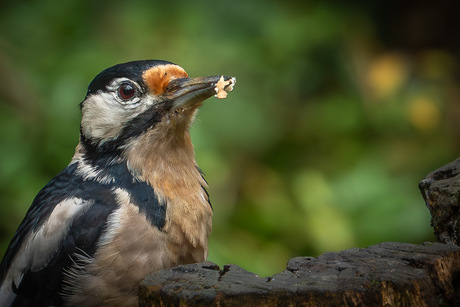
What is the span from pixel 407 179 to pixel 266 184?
94cm

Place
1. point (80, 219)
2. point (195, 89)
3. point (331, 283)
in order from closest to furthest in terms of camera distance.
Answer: point (331, 283) < point (80, 219) < point (195, 89)

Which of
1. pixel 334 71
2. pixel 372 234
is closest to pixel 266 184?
pixel 372 234

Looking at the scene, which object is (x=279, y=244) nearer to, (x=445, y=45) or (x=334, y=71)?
(x=334, y=71)

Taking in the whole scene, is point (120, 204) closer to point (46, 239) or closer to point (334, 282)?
point (46, 239)

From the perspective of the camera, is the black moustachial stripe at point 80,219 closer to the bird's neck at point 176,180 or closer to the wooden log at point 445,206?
the bird's neck at point 176,180

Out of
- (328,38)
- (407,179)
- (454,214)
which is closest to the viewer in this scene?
(454,214)

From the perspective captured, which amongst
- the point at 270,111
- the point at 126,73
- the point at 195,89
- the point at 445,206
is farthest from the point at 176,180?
the point at 270,111

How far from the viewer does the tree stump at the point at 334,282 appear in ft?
5.07

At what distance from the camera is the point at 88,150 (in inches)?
105

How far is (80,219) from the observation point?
93.0 inches

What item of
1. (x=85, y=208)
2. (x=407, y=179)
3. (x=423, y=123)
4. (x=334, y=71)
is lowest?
(x=85, y=208)

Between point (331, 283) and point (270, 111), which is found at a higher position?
point (270, 111)

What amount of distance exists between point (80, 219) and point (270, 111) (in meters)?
2.39

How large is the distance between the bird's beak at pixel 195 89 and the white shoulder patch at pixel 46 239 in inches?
20.6
